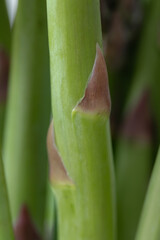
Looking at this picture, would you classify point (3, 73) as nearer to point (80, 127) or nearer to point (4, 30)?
point (4, 30)

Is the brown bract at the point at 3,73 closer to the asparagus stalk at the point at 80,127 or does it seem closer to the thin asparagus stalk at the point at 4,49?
the thin asparagus stalk at the point at 4,49

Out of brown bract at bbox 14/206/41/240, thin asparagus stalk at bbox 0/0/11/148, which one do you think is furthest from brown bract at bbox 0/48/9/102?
brown bract at bbox 14/206/41/240

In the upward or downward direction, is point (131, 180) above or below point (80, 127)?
below

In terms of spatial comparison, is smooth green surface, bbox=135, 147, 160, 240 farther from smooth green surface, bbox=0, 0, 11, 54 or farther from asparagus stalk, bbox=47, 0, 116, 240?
smooth green surface, bbox=0, 0, 11, 54

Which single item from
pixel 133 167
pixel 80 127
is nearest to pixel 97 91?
pixel 80 127

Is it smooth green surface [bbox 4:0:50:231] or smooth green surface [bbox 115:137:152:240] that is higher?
smooth green surface [bbox 4:0:50:231]

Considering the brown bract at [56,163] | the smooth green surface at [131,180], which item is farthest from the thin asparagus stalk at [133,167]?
the brown bract at [56,163]
